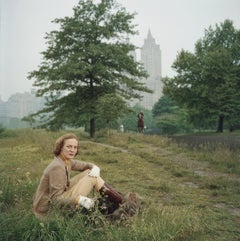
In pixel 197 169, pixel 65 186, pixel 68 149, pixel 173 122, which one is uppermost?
pixel 173 122

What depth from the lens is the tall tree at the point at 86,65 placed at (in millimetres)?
22250

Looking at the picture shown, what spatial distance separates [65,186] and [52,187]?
27cm

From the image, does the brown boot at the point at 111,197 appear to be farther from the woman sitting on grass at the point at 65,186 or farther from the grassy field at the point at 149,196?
the grassy field at the point at 149,196

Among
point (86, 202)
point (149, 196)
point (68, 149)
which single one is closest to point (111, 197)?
point (86, 202)

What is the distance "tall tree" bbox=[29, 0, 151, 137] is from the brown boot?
1659cm

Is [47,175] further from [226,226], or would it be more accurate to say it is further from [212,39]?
[212,39]

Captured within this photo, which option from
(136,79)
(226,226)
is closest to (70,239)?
(226,226)

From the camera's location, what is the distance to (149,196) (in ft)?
23.1

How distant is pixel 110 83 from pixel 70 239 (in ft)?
64.5

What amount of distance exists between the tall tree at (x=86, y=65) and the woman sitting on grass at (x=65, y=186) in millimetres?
16628

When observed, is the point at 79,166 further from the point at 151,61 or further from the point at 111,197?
the point at 151,61

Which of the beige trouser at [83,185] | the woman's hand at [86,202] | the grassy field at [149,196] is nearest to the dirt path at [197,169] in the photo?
the grassy field at [149,196]

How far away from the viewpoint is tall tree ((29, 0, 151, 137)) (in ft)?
73.0

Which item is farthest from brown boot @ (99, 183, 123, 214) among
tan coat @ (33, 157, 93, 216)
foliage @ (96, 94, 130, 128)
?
foliage @ (96, 94, 130, 128)
